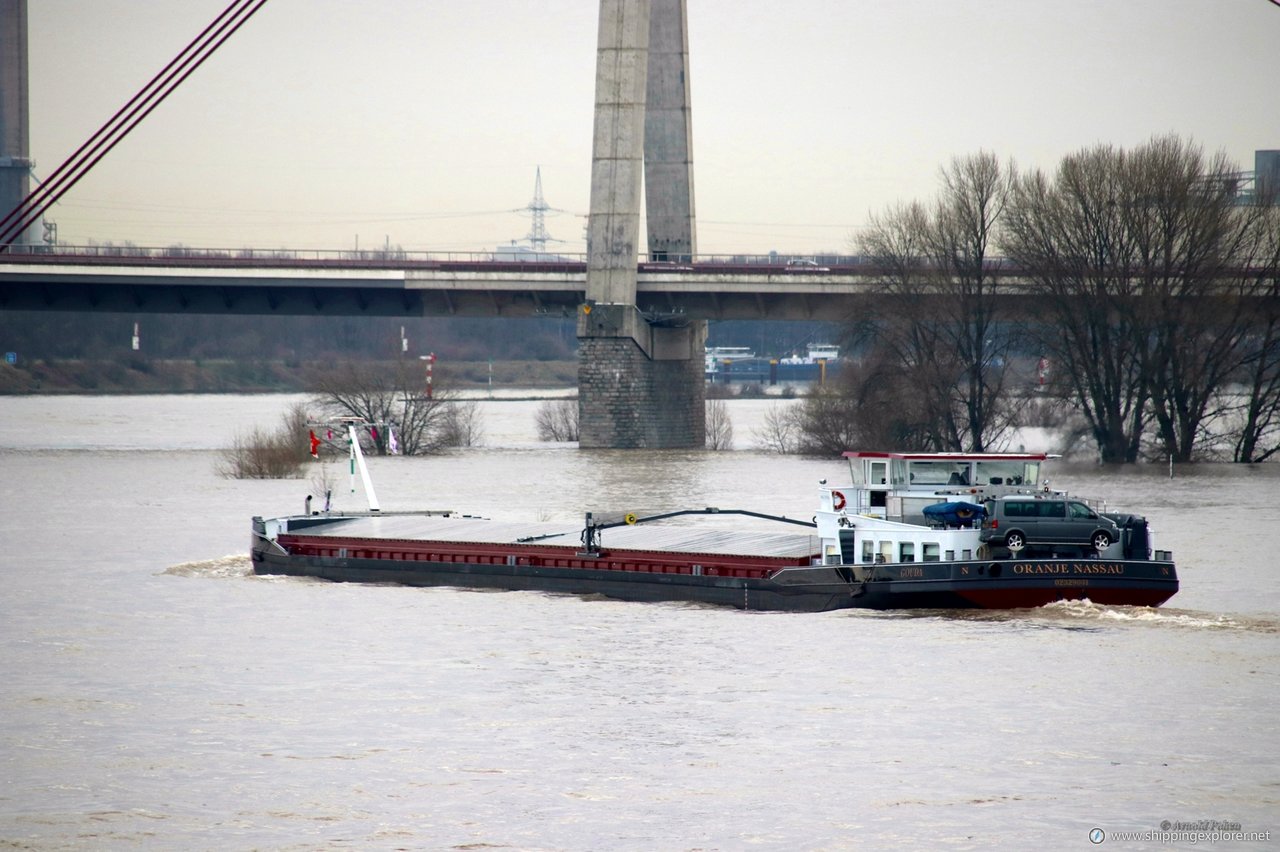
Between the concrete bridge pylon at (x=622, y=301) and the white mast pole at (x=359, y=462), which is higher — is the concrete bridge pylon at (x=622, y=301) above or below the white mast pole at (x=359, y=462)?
above

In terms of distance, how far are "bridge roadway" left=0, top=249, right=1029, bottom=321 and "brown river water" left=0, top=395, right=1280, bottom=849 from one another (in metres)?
50.9

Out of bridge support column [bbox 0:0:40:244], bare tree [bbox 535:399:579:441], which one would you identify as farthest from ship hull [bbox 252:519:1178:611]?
bridge support column [bbox 0:0:40:244]

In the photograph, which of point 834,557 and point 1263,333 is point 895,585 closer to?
point 834,557

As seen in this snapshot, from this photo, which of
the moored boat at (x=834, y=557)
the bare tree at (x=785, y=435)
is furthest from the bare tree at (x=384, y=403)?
the moored boat at (x=834, y=557)

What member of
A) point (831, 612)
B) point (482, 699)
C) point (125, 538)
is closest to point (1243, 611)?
point (831, 612)

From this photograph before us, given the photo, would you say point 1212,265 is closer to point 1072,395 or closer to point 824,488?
point 1072,395

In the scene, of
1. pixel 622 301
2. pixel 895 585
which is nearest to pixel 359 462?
pixel 895 585

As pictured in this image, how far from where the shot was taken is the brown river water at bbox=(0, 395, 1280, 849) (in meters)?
19.7

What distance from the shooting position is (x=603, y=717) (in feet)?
81.5

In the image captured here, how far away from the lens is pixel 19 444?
91562 mm

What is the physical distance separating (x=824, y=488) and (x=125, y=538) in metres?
22.4

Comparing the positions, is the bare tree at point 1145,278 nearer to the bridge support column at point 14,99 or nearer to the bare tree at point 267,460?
the bare tree at point 267,460

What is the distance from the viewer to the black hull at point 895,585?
3259 centimetres
